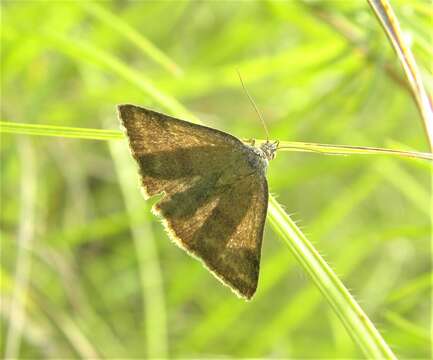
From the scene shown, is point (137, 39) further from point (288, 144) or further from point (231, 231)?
point (288, 144)

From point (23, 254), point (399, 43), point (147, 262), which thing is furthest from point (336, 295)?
point (147, 262)

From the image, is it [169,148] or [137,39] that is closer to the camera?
[169,148]

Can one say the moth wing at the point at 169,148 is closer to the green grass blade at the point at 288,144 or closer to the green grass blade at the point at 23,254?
the green grass blade at the point at 288,144

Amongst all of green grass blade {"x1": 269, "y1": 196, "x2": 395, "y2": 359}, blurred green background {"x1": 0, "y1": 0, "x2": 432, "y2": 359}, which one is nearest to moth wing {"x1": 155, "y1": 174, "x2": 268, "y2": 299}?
green grass blade {"x1": 269, "y1": 196, "x2": 395, "y2": 359}

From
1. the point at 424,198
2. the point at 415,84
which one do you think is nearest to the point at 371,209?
the point at 424,198

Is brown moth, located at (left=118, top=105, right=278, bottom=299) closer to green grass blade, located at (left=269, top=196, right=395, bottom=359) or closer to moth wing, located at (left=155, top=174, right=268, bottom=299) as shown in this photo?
moth wing, located at (left=155, top=174, right=268, bottom=299)

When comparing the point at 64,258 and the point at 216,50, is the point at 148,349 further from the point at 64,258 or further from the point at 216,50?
the point at 216,50
